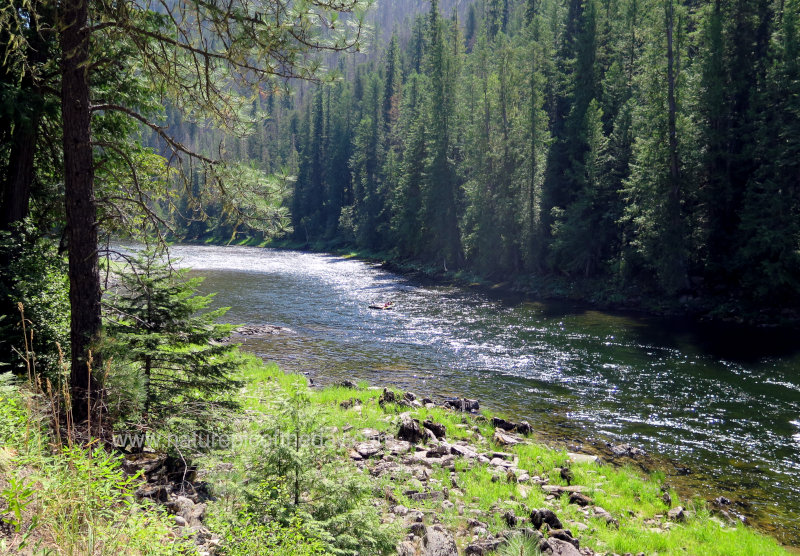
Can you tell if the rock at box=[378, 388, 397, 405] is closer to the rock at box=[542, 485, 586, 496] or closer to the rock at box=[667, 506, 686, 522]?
the rock at box=[542, 485, 586, 496]

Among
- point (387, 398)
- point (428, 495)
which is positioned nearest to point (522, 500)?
point (428, 495)

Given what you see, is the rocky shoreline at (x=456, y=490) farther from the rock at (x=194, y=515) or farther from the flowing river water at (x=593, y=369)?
the flowing river water at (x=593, y=369)

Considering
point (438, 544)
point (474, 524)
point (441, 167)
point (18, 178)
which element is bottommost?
point (474, 524)

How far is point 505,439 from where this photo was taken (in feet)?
35.3

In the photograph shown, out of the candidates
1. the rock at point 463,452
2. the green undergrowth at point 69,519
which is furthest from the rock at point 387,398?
the green undergrowth at point 69,519

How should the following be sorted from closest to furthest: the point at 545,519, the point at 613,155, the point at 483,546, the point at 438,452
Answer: the point at 483,546 → the point at 545,519 → the point at 438,452 → the point at 613,155

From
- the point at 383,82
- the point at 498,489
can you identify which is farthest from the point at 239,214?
the point at 383,82

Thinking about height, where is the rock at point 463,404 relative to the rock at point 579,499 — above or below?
below

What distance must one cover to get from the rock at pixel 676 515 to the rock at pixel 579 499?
4.16ft

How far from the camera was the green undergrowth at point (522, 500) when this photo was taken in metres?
5.18

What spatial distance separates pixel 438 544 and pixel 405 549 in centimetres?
43

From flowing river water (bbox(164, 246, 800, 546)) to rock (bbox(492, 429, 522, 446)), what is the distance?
48.6 inches

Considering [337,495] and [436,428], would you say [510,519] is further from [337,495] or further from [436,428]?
[436,428]

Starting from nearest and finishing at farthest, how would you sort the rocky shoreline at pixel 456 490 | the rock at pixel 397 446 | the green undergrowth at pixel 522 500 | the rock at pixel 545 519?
the green undergrowth at pixel 522 500
the rocky shoreline at pixel 456 490
the rock at pixel 545 519
the rock at pixel 397 446
